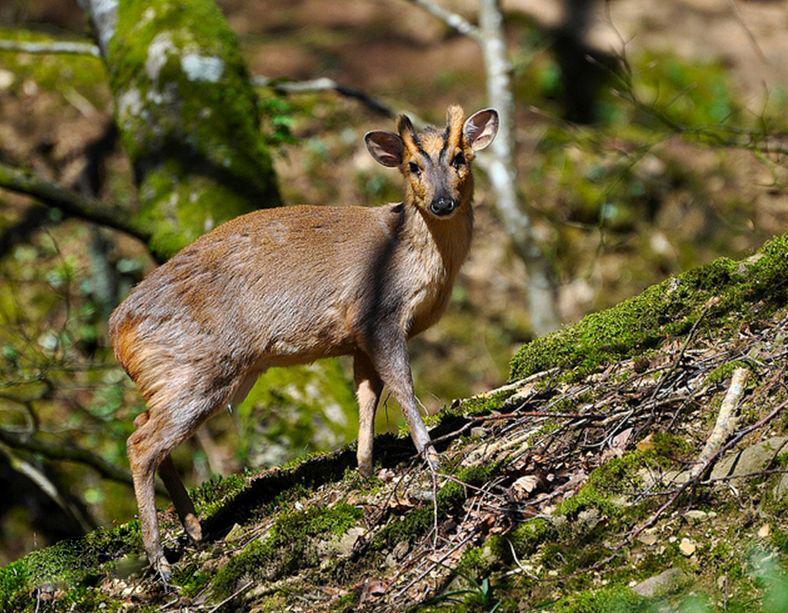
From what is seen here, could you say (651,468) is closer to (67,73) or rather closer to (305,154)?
(305,154)

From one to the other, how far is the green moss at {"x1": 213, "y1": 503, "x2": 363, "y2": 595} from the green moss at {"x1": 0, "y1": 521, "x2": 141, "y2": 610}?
87 centimetres

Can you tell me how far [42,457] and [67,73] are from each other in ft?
22.6

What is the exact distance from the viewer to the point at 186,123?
7945 mm

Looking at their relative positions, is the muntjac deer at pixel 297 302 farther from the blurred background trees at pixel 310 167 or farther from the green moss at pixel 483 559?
the blurred background trees at pixel 310 167

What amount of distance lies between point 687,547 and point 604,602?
43 cm

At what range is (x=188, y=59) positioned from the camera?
810cm

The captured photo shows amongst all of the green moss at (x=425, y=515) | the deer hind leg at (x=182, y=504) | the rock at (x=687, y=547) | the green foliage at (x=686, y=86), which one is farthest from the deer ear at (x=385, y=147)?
the green foliage at (x=686, y=86)

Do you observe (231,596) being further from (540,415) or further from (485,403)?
(485,403)

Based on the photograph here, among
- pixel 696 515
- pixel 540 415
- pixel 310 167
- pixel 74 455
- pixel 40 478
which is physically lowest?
pixel 40 478

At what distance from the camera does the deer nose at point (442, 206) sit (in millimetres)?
5680

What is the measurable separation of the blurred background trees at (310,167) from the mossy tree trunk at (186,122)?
0.02 metres

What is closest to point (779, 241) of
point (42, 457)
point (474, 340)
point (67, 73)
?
point (42, 457)

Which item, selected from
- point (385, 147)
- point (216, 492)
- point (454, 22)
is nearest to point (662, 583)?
point (216, 492)

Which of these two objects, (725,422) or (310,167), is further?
(310,167)
